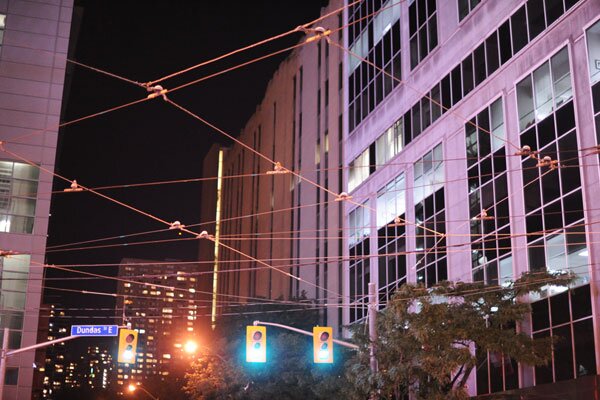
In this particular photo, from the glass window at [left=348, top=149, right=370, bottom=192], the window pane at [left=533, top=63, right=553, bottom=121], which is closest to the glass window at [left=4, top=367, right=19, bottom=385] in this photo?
the glass window at [left=348, top=149, right=370, bottom=192]

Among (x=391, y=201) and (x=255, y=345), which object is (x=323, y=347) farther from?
(x=391, y=201)

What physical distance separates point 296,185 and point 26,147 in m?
27.5

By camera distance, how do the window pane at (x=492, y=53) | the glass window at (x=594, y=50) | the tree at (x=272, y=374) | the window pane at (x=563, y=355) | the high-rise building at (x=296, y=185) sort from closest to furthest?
1. the window pane at (x=563, y=355)
2. the glass window at (x=594, y=50)
3. the window pane at (x=492, y=53)
4. the tree at (x=272, y=374)
5. the high-rise building at (x=296, y=185)

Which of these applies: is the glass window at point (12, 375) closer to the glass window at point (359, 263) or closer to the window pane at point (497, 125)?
the glass window at point (359, 263)

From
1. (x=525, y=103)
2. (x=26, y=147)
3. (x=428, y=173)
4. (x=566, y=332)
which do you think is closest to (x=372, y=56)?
(x=428, y=173)

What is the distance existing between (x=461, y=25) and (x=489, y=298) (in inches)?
622

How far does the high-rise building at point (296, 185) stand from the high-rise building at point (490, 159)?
8.05 metres

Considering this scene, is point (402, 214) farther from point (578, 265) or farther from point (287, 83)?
point (287, 83)

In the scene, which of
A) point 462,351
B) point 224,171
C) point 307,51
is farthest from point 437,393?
point 224,171

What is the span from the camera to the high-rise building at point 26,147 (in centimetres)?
5491

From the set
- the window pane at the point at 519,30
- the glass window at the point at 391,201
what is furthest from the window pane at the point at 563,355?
the glass window at the point at 391,201

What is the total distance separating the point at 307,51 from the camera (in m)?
77.9

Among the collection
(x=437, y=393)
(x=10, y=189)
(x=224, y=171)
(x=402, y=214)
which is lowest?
(x=437, y=393)

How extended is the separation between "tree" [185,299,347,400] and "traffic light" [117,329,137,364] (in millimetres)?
13972
